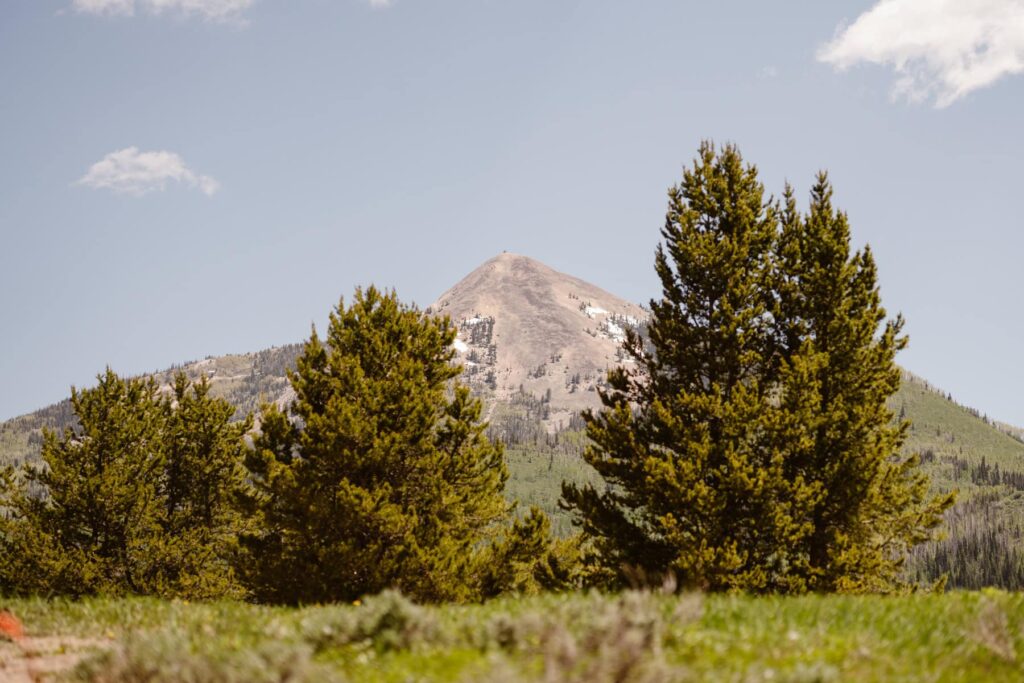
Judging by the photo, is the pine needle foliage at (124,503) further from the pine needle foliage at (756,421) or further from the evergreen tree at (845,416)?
the evergreen tree at (845,416)

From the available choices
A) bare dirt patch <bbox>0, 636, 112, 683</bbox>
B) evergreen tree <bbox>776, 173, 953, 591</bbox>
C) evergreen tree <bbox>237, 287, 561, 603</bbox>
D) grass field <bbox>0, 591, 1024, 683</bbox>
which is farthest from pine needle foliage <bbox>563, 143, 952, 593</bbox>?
bare dirt patch <bbox>0, 636, 112, 683</bbox>

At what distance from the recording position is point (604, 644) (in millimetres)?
5422

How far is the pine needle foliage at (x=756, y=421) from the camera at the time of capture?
56.5 feet

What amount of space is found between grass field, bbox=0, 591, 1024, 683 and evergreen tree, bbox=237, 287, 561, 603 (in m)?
11.5

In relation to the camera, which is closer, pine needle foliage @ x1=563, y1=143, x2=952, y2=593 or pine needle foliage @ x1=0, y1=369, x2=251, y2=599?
pine needle foliage @ x1=563, y1=143, x2=952, y2=593

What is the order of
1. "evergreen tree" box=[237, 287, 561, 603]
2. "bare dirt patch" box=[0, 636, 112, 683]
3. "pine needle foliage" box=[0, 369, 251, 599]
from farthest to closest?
"pine needle foliage" box=[0, 369, 251, 599] < "evergreen tree" box=[237, 287, 561, 603] < "bare dirt patch" box=[0, 636, 112, 683]

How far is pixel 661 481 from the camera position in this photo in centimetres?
1761

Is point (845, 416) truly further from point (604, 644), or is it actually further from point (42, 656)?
point (42, 656)

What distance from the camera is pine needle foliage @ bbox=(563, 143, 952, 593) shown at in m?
17.2

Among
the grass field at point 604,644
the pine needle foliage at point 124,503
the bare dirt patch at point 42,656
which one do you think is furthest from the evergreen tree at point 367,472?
the grass field at point 604,644

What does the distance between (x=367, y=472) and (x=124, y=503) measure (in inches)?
616

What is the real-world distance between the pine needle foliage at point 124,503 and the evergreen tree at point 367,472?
9.05 metres

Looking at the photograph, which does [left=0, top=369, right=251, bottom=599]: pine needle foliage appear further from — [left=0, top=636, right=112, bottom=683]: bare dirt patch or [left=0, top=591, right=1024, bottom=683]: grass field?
[left=0, top=591, right=1024, bottom=683]: grass field

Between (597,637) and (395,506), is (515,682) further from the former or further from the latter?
(395,506)
